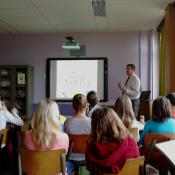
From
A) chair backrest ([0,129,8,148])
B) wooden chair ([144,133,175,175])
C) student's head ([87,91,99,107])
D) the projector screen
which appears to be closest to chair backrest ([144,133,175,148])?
wooden chair ([144,133,175,175])

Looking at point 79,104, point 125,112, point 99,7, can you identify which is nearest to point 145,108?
point 99,7

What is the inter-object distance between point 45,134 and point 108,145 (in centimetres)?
73

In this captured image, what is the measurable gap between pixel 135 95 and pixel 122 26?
214 centimetres

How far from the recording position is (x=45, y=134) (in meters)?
2.75

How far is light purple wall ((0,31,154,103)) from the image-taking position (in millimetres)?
8672

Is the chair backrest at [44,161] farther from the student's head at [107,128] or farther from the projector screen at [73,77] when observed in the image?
the projector screen at [73,77]

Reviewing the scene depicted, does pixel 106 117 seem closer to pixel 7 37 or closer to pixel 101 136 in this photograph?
pixel 101 136

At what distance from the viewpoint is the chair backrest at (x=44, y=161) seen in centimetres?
255

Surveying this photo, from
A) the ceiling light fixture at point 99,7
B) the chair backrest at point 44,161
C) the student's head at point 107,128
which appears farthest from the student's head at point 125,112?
the ceiling light fixture at point 99,7

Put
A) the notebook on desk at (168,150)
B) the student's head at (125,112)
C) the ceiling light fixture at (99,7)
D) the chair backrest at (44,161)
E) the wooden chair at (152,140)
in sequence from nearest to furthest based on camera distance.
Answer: the notebook on desk at (168,150), the chair backrest at (44,161), the wooden chair at (152,140), the student's head at (125,112), the ceiling light fixture at (99,7)

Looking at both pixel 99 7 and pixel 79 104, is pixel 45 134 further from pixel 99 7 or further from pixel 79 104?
pixel 99 7

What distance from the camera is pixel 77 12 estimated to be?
6672mm

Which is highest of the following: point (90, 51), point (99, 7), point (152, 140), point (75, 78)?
point (99, 7)

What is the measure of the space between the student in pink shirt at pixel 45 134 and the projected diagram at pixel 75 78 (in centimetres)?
601
